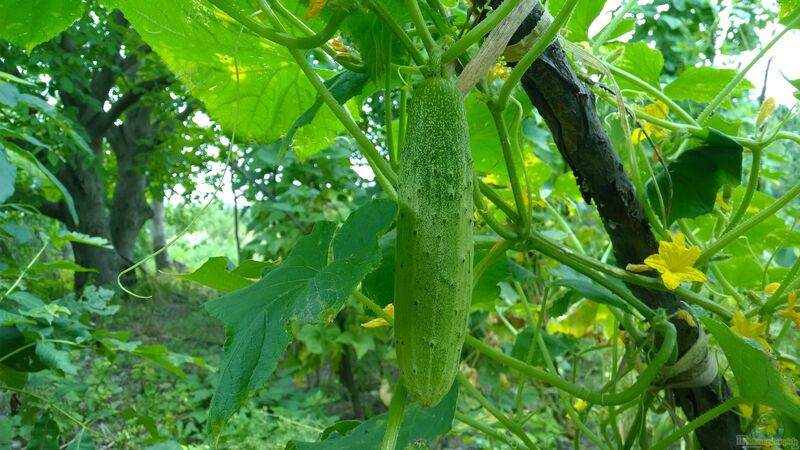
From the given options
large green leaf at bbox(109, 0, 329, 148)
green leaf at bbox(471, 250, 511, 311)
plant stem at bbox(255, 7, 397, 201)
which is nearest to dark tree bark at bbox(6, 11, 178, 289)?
large green leaf at bbox(109, 0, 329, 148)

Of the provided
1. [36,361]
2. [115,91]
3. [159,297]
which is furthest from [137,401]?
[115,91]

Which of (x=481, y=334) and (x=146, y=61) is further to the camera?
(x=146, y=61)

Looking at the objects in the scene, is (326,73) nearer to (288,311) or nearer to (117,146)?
(288,311)

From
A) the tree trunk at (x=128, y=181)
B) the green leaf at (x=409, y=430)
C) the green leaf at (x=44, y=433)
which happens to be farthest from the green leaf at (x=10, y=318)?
the tree trunk at (x=128, y=181)

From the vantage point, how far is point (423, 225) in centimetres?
37

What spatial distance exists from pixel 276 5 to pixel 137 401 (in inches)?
96.7

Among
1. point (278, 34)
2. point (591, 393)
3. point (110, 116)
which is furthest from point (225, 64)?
point (110, 116)

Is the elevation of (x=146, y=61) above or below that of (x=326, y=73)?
above

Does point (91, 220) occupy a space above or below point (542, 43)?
above

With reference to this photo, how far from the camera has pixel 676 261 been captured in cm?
58

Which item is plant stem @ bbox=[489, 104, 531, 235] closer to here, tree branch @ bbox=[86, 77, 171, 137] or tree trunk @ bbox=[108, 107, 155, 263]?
tree branch @ bbox=[86, 77, 171, 137]

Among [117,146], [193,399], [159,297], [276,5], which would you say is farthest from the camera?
[117,146]

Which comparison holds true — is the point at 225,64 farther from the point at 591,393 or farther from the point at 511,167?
the point at 591,393

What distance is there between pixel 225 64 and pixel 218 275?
199 millimetres
